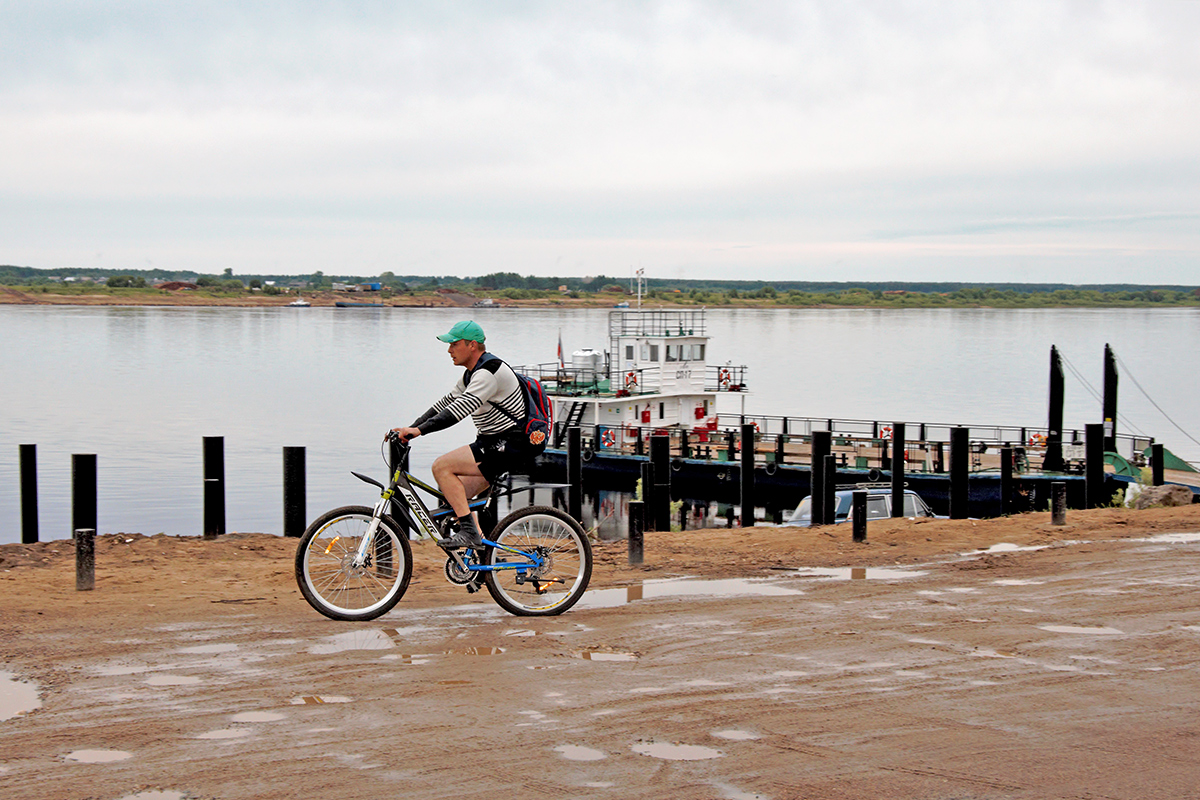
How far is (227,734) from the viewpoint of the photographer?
17.9 ft

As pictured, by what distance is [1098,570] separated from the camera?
1016cm

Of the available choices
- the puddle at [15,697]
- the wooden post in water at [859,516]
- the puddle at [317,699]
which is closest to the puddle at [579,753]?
the puddle at [317,699]

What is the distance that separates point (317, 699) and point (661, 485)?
1374 centimetres

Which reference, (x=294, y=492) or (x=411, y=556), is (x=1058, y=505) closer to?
(x=411, y=556)

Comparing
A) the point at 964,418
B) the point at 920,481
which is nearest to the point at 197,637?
the point at 920,481

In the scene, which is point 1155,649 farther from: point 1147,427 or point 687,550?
point 1147,427

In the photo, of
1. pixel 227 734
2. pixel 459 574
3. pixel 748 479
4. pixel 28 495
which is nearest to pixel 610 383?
pixel 748 479

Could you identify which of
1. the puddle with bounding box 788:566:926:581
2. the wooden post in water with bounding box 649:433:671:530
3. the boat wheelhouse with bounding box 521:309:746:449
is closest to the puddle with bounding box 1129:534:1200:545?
the puddle with bounding box 788:566:926:581

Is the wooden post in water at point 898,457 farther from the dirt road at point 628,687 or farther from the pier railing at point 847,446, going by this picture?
the dirt road at point 628,687

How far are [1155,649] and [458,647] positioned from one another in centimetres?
459

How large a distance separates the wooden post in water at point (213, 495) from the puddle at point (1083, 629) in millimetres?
10290

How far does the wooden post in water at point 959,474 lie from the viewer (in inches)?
864

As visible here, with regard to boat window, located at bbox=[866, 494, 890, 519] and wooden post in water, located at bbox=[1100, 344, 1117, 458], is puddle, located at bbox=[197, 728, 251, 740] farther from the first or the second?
wooden post in water, located at bbox=[1100, 344, 1117, 458]

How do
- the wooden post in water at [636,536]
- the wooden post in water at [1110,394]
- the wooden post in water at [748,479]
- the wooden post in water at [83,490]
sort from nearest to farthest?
1. the wooden post in water at [636,536]
2. the wooden post in water at [83,490]
3. the wooden post in water at [748,479]
4. the wooden post in water at [1110,394]
